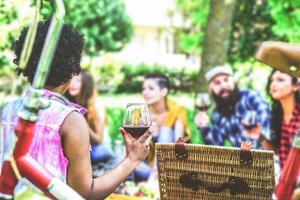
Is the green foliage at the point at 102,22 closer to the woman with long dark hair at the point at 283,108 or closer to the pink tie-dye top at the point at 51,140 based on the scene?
the woman with long dark hair at the point at 283,108

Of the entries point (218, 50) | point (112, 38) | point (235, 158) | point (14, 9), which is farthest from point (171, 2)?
point (235, 158)

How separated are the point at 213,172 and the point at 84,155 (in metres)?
0.56

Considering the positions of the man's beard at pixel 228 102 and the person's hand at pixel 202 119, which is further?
the man's beard at pixel 228 102

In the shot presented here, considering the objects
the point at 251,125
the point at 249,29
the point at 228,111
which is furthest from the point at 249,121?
the point at 249,29

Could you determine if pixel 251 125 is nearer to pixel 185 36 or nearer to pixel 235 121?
pixel 235 121

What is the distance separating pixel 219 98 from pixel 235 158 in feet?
12.0

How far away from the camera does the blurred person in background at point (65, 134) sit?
2354 millimetres

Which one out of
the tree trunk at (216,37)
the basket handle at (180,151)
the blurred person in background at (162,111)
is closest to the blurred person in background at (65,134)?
the basket handle at (180,151)

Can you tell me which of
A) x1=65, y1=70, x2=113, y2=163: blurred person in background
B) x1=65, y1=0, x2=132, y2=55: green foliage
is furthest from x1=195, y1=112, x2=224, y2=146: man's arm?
x1=65, y1=0, x2=132, y2=55: green foliage

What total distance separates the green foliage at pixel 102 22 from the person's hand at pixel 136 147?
22.4m

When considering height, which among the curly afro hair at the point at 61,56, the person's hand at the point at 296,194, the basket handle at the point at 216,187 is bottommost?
the basket handle at the point at 216,187

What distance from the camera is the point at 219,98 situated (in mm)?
6137

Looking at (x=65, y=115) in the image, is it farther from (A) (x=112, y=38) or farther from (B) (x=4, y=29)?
(A) (x=112, y=38)

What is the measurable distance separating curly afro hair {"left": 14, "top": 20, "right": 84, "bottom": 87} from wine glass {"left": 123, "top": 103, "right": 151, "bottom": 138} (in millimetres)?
291
